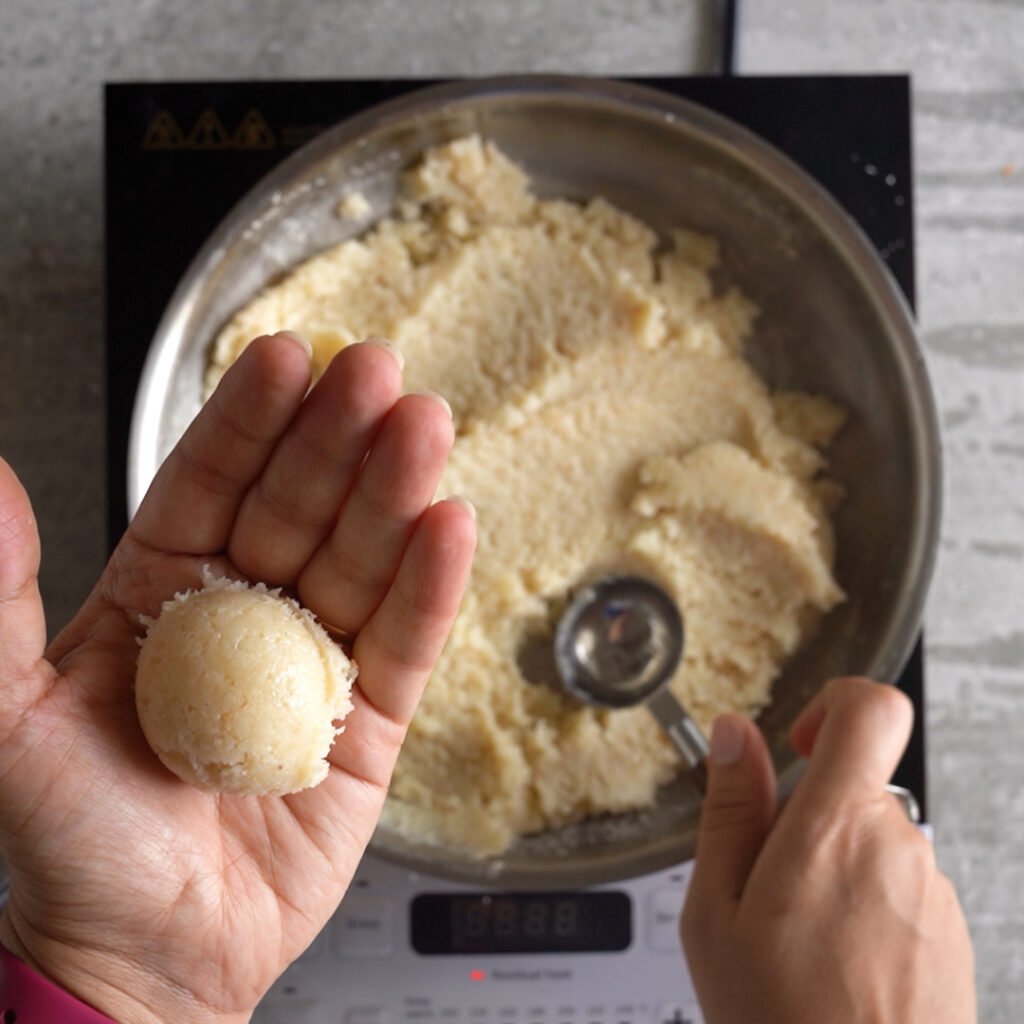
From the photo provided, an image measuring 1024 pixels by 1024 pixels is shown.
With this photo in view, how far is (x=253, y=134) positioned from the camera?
1.15 metres

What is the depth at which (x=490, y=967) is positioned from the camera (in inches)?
43.6

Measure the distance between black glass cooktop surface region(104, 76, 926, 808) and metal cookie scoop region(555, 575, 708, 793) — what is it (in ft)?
0.85

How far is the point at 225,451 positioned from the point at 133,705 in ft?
0.64

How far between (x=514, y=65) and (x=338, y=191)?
29 cm

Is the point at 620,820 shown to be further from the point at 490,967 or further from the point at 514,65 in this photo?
the point at 514,65

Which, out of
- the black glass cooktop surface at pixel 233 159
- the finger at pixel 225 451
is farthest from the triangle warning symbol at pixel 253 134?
the finger at pixel 225 451

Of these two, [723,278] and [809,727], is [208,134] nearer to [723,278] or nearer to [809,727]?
[723,278]

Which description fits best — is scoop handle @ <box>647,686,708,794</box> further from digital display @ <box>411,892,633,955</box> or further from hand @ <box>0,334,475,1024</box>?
hand @ <box>0,334,475,1024</box>

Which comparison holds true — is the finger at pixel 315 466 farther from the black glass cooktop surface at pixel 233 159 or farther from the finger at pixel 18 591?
the black glass cooktop surface at pixel 233 159

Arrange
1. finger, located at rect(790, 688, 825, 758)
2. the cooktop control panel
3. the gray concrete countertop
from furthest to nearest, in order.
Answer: the gray concrete countertop < the cooktop control panel < finger, located at rect(790, 688, 825, 758)

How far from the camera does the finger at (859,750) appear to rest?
0.89m

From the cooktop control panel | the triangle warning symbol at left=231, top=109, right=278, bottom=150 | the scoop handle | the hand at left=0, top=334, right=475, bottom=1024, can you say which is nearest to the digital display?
the cooktop control panel

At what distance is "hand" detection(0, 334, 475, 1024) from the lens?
707 mm

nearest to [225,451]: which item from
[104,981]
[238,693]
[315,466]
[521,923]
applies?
[315,466]
